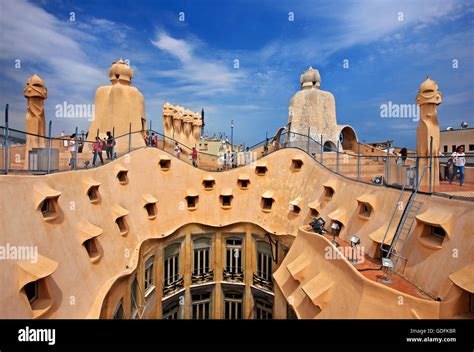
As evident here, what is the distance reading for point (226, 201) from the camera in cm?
2172

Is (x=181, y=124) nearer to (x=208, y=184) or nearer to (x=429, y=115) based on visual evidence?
(x=208, y=184)

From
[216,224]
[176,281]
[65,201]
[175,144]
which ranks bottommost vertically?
[176,281]

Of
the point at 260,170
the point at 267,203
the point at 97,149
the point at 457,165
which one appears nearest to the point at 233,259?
the point at 267,203

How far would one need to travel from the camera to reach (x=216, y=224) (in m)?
21.0

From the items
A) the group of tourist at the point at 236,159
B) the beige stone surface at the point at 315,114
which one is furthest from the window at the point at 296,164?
the beige stone surface at the point at 315,114

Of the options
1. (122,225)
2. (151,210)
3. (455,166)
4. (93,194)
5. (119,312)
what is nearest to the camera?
(119,312)

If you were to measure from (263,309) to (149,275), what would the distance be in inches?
351

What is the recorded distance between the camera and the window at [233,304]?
21.6 metres

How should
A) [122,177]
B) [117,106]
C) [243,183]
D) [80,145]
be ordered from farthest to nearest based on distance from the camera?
1. [243,183]
2. [117,106]
3. [122,177]
4. [80,145]

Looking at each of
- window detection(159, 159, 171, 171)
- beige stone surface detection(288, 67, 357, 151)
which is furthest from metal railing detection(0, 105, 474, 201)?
beige stone surface detection(288, 67, 357, 151)

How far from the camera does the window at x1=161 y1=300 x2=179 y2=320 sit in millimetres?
18431

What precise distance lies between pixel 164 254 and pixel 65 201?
30.1 ft
